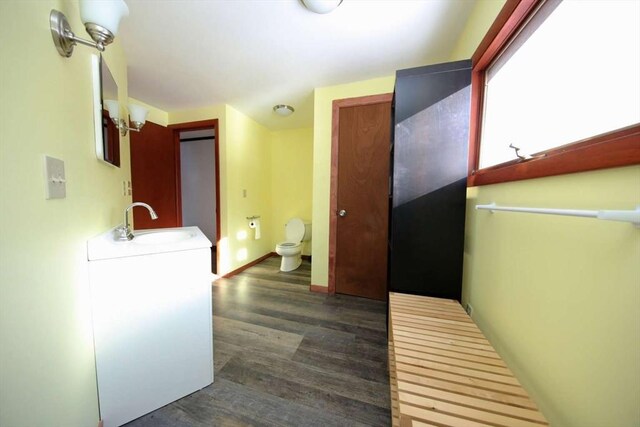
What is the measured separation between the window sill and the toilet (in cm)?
259

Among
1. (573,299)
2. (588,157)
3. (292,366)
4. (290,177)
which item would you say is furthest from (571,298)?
(290,177)

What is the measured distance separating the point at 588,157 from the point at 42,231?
1574 mm

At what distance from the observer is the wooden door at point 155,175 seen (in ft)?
7.84

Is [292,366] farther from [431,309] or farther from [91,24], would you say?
[91,24]

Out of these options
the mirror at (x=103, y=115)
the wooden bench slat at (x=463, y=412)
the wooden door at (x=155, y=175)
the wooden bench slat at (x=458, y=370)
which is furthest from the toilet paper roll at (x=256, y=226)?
the wooden bench slat at (x=463, y=412)

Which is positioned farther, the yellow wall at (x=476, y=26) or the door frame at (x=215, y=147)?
the door frame at (x=215, y=147)

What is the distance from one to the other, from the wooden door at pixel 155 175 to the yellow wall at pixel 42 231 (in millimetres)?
1682

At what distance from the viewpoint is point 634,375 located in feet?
1.42

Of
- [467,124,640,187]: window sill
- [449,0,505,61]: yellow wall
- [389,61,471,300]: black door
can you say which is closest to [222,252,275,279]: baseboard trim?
[389,61,471,300]: black door

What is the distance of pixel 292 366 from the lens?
4.48 feet

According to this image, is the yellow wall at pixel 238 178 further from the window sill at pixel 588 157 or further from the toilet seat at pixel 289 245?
the window sill at pixel 588 157

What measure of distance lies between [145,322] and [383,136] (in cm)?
225

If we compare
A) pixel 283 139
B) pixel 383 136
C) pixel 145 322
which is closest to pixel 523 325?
pixel 145 322

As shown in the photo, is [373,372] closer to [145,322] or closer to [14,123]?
[145,322]
